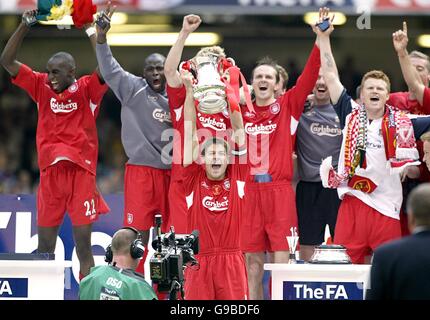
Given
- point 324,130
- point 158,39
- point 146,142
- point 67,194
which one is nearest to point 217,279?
point 146,142

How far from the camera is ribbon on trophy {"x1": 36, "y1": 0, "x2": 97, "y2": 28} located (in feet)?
34.6

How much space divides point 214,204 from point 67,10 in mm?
2129

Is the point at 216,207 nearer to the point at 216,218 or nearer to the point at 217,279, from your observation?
the point at 216,218

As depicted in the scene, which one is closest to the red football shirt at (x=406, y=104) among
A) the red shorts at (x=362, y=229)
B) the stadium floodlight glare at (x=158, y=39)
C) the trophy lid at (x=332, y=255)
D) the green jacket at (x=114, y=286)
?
the red shorts at (x=362, y=229)

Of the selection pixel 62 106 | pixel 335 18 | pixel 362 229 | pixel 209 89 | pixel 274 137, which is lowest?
pixel 362 229

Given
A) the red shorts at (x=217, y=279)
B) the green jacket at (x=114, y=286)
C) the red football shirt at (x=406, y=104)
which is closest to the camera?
the green jacket at (x=114, y=286)

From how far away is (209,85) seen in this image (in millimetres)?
Result: 10125

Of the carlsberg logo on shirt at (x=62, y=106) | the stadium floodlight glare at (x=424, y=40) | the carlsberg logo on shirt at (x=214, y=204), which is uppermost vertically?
the stadium floodlight glare at (x=424, y=40)

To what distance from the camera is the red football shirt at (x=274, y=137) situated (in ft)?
35.2

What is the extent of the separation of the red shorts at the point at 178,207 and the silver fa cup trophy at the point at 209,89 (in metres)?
0.71

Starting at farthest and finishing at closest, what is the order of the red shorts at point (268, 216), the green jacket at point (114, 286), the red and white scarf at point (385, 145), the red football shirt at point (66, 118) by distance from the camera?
the red football shirt at point (66, 118), the red shorts at point (268, 216), the red and white scarf at point (385, 145), the green jacket at point (114, 286)

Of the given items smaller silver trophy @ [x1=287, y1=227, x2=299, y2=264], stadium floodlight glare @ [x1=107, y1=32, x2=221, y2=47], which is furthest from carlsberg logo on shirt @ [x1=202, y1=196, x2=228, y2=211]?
stadium floodlight glare @ [x1=107, y1=32, x2=221, y2=47]

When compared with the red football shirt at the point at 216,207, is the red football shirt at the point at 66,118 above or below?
above

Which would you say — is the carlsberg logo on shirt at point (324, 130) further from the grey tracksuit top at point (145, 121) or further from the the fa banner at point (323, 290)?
the the fa banner at point (323, 290)
